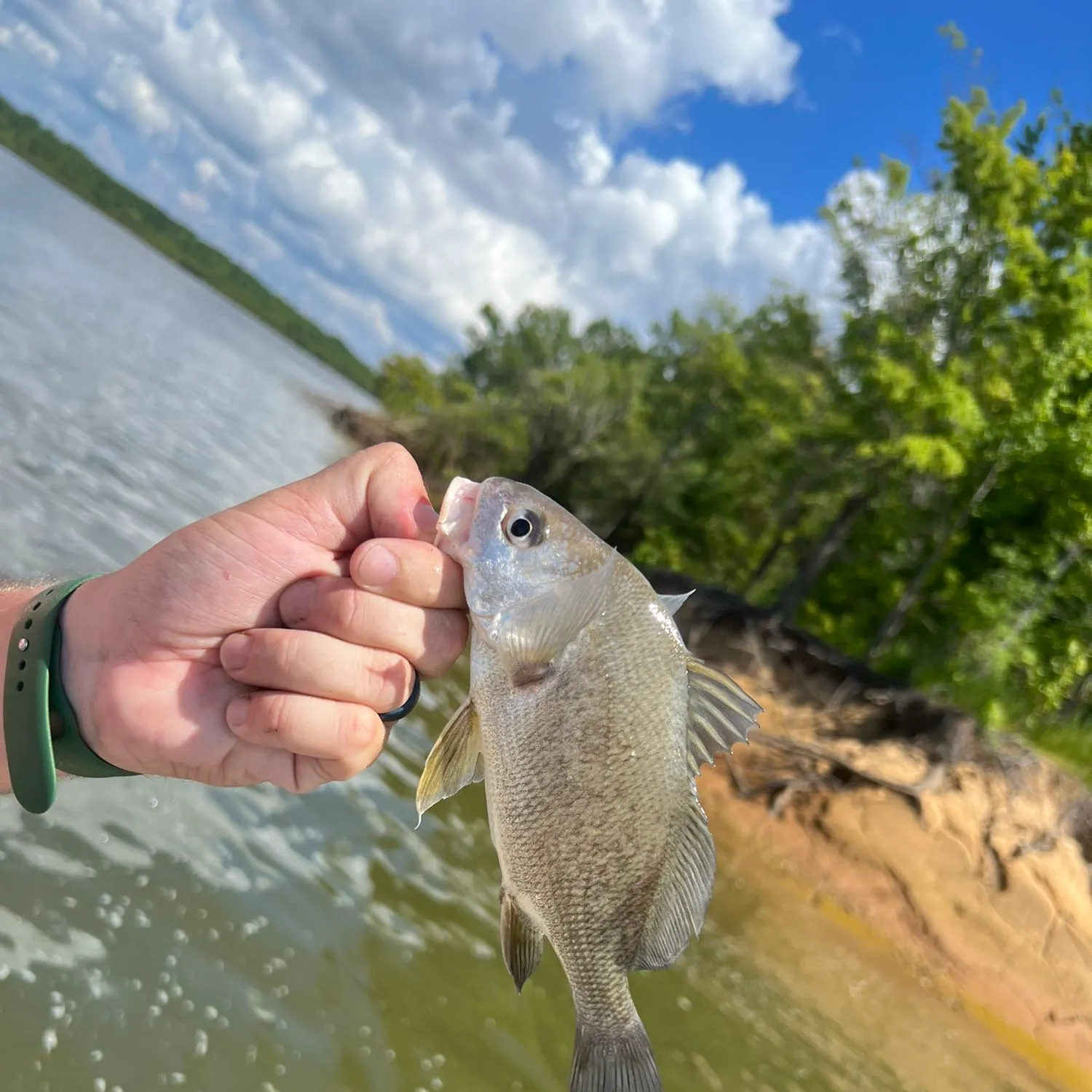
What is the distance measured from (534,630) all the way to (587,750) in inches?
14.0

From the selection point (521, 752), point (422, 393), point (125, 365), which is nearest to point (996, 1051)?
point (521, 752)

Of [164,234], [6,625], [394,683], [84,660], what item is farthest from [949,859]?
[164,234]

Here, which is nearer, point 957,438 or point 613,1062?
point 613,1062

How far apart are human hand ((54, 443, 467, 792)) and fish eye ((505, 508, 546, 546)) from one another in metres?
0.18

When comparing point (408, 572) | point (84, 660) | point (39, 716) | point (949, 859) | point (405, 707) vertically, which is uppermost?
point (408, 572)

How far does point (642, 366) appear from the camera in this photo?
3588 centimetres

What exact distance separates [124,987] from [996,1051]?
8.65m

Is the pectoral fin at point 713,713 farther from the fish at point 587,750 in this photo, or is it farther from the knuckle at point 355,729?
→ the knuckle at point 355,729

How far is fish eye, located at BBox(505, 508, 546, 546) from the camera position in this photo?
229cm

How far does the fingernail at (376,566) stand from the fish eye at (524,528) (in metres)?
0.36

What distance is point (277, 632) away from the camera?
2.13 m

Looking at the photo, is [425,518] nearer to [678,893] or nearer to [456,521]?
[456,521]

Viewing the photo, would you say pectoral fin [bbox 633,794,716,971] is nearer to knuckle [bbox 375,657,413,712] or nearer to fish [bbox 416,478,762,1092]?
fish [bbox 416,478,762,1092]

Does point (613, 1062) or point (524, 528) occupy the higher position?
point (524, 528)
